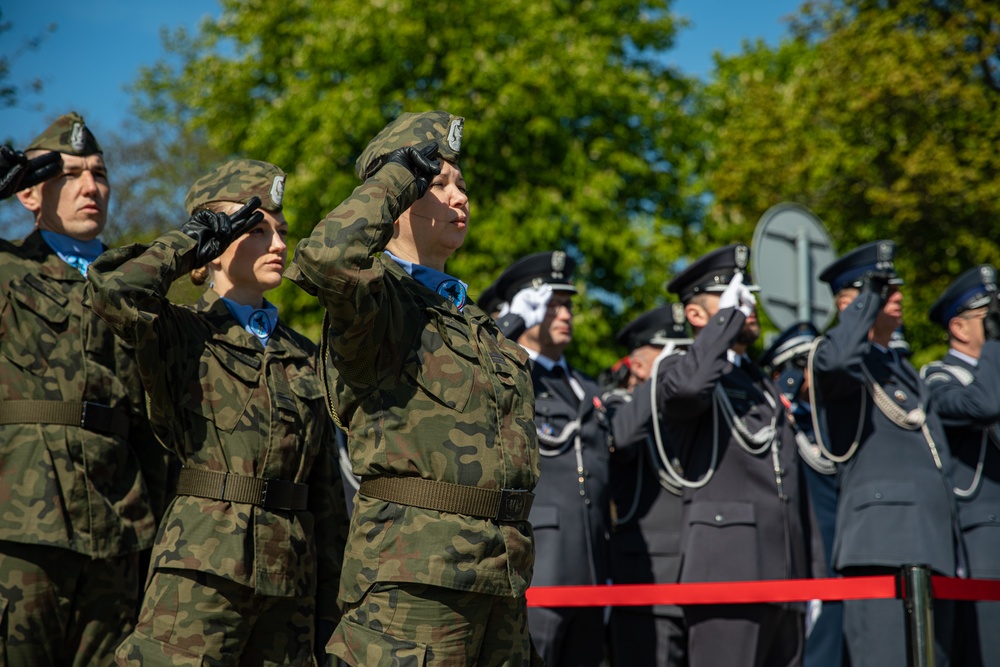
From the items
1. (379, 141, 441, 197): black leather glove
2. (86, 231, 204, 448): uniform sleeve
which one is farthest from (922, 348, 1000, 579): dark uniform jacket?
(86, 231, 204, 448): uniform sleeve

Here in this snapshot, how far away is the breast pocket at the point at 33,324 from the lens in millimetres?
4586

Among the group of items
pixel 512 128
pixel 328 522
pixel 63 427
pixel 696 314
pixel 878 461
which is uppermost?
pixel 512 128

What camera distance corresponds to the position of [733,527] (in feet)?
19.5

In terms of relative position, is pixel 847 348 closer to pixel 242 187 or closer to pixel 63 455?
pixel 242 187

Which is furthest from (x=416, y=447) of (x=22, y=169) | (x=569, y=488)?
(x=569, y=488)

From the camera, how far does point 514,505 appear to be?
355 centimetres

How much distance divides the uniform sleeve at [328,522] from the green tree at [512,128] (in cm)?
1223

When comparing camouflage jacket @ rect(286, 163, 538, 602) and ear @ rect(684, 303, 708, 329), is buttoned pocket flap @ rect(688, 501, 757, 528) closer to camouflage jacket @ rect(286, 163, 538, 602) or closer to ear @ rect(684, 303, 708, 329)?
ear @ rect(684, 303, 708, 329)

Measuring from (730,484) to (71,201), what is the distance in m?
3.50

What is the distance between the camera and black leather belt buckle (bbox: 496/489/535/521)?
3.51 meters

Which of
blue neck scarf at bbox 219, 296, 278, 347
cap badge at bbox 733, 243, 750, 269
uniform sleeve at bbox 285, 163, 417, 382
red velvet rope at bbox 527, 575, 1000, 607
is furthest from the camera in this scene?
cap badge at bbox 733, 243, 750, 269

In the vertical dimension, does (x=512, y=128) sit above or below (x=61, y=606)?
above

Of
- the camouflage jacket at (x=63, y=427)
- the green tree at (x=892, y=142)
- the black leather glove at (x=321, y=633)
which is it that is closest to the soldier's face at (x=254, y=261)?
the camouflage jacket at (x=63, y=427)

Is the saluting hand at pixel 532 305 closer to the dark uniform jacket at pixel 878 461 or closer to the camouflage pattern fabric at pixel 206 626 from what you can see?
the dark uniform jacket at pixel 878 461
